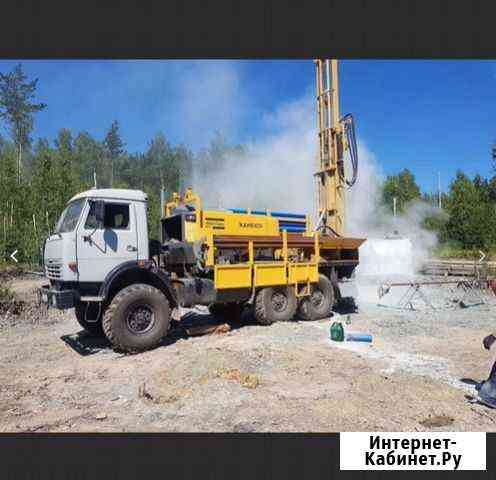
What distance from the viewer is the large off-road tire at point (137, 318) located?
24.2 feet

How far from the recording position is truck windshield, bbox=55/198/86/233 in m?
7.73

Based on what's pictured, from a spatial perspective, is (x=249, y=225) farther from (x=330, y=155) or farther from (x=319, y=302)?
(x=330, y=155)

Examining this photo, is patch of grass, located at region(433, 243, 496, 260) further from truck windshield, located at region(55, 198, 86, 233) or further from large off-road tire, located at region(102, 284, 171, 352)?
truck windshield, located at region(55, 198, 86, 233)

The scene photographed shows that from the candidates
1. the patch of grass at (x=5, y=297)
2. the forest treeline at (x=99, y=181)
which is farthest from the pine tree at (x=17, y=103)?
the patch of grass at (x=5, y=297)

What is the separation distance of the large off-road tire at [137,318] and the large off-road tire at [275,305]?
225 centimetres

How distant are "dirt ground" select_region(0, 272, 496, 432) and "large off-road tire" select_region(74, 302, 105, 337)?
0.33 m

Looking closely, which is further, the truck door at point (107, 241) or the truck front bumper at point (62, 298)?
the truck door at point (107, 241)

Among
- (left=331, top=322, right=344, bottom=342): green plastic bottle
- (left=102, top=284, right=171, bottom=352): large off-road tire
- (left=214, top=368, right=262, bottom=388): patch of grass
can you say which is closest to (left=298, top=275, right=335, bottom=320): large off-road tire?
(left=331, top=322, right=344, bottom=342): green plastic bottle

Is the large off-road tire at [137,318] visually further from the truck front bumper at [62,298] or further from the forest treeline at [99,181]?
the forest treeline at [99,181]

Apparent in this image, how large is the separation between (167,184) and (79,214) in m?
50.7

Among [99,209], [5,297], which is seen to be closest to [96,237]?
[99,209]

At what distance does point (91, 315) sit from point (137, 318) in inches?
57.5

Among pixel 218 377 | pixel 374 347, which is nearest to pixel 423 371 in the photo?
pixel 374 347

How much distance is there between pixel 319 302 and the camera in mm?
10547
